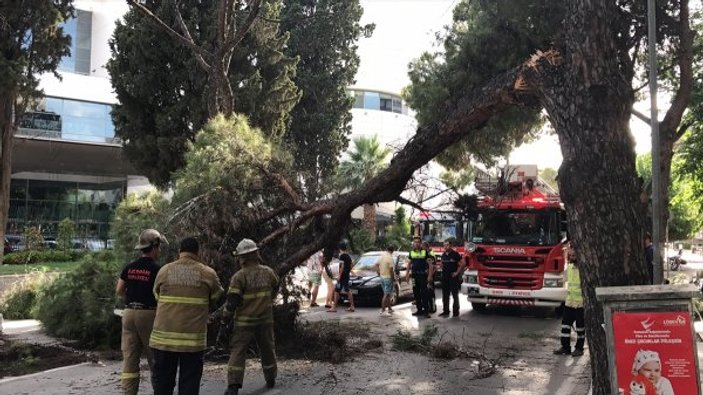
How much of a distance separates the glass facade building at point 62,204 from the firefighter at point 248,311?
98.2 feet

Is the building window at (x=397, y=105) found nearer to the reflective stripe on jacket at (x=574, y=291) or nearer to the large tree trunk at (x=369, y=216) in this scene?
the large tree trunk at (x=369, y=216)

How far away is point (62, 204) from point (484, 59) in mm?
31179

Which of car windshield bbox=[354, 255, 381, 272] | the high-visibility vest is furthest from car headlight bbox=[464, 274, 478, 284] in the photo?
car windshield bbox=[354, 255, 381, 272]

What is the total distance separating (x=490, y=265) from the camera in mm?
A: 13664

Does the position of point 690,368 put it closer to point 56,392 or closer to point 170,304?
point 170,304

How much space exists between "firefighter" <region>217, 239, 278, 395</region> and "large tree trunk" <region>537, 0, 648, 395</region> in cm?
343

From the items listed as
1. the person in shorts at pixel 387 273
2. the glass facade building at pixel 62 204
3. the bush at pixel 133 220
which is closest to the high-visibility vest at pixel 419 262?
the person in shorts at pixel 387 273

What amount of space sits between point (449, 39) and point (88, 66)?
25171 mm

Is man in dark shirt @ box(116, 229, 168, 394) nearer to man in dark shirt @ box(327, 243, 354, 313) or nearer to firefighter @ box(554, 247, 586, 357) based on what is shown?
firefighter @ box(554, 247, 586, 357)

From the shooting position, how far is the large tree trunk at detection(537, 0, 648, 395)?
5008 millimetres

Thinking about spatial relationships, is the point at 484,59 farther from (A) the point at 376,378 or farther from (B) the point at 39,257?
(B) the point at 39,257

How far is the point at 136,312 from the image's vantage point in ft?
20.3

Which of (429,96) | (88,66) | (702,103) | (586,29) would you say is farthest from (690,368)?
(88,66)

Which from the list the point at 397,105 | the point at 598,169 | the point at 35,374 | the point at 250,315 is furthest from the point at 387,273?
the point at 397,105
